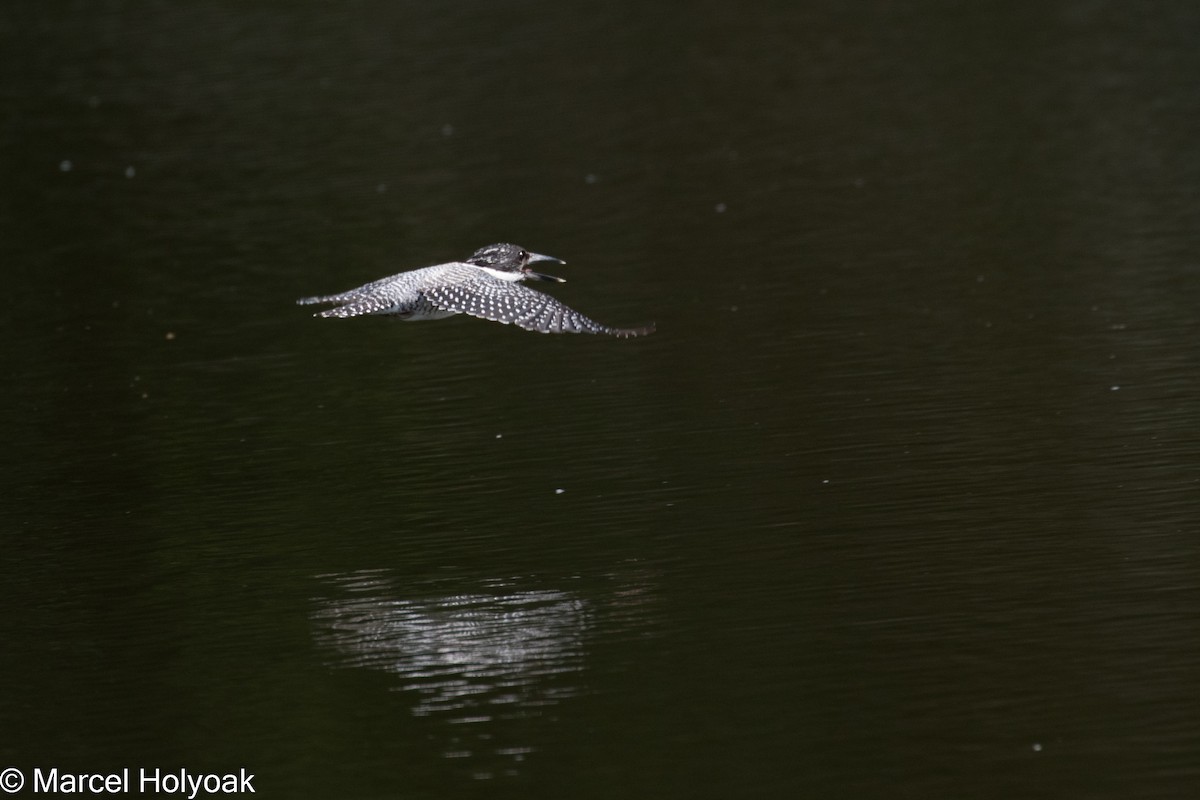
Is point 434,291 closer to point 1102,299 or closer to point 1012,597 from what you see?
point 1012,597

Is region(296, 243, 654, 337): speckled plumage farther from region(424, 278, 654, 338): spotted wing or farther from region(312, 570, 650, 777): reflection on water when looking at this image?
region(312, 570, 650, 777): reflection on water

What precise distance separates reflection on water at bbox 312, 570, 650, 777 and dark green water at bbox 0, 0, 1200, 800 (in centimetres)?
4

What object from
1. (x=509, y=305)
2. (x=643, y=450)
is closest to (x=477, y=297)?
(x=509, y=305)

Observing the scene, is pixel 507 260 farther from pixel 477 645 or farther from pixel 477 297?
pixel 477 645

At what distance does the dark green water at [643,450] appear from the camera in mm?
10531

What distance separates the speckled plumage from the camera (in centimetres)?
1405

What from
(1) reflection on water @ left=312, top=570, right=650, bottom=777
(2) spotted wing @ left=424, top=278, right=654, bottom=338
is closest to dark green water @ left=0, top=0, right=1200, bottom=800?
(1) reflection on water @ left=312, top=570, right=650, bottom=777

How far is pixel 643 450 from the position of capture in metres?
15.6

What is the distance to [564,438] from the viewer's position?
16172mm

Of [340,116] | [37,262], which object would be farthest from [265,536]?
[340,116]

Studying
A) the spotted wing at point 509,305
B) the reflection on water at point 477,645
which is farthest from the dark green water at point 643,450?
the spotted wing at point 509,305

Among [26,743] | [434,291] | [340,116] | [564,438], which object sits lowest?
[26,743]

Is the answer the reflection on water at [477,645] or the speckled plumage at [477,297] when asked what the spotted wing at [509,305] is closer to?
the speckled plumage at [477,297]

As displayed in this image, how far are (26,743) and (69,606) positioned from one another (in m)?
2.35
